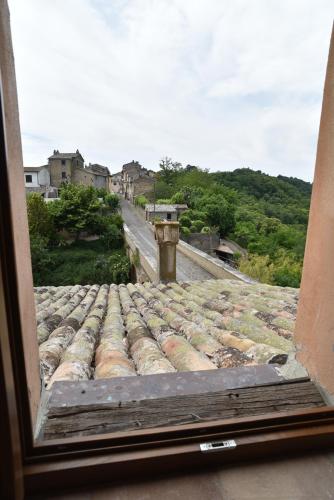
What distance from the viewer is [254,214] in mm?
29953

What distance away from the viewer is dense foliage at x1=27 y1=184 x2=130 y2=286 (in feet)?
65.8

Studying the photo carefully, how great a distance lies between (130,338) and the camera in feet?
7.61

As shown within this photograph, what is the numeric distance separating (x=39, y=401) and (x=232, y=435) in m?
0.71

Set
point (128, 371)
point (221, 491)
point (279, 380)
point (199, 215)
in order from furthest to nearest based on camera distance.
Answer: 1. point (199, 215)
2. point (128, 371)
3. point (279, 380)
4. point (221, 491)

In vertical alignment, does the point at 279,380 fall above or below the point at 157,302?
above

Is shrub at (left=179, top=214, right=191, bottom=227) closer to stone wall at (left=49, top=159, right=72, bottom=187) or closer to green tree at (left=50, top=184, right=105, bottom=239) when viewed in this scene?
green tree at (left=50, top=184, right=105, bottom=239)

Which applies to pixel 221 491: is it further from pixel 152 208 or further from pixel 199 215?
pixel 152 208

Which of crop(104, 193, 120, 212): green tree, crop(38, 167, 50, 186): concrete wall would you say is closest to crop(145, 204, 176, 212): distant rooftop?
crop(104, 193, 120, 212): green tree

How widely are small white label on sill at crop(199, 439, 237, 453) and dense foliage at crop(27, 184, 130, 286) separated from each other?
58.9 ft

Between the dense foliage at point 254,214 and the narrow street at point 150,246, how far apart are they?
334 centimetres

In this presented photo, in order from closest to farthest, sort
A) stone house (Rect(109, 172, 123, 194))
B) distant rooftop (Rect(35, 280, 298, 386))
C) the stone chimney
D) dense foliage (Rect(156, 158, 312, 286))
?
distant rooftop (Rect(35, 280, 298, 386)) → the stone chimney → dense foliage (Rect(156, 158, 312, 286)) → stone house (Rect(109, 172, 123, 194))

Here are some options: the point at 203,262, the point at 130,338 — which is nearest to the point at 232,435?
the point at 130,338

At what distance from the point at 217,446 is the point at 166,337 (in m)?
1.27

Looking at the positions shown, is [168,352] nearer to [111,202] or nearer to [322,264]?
[322,264]
